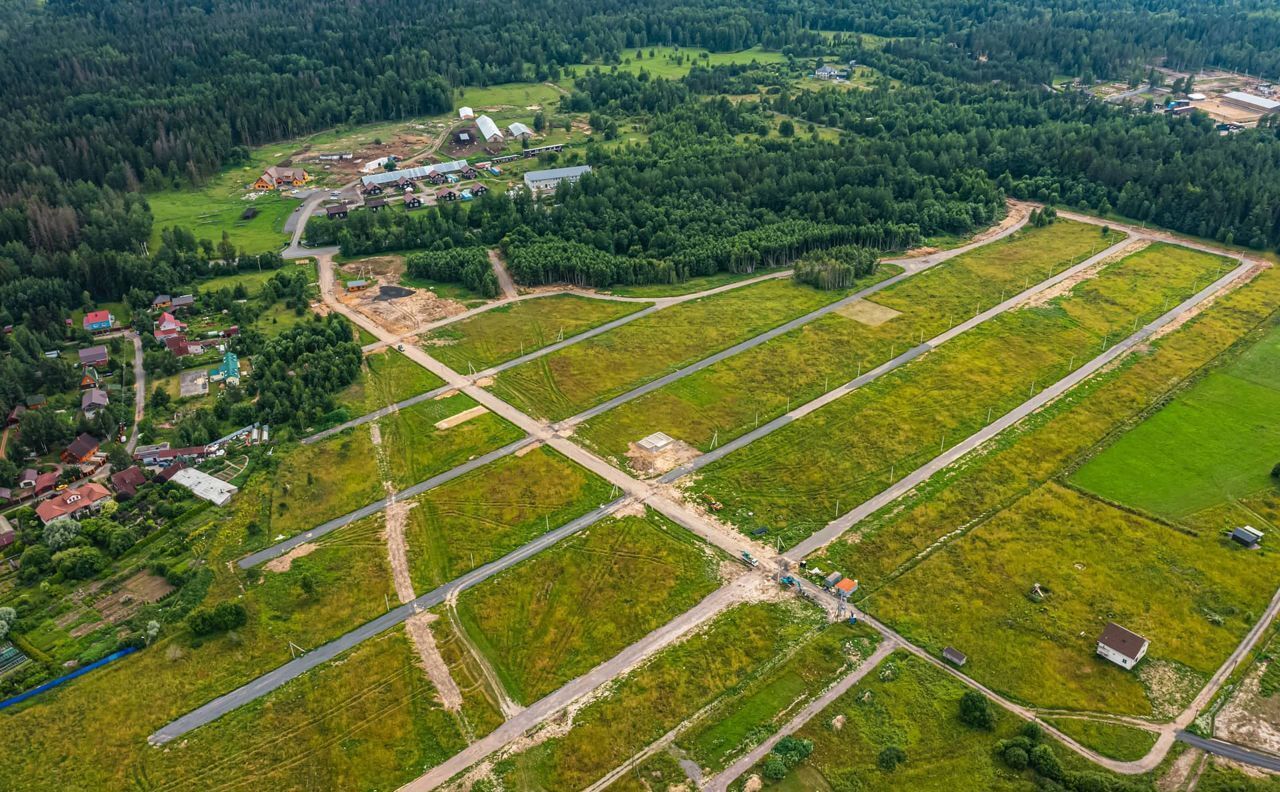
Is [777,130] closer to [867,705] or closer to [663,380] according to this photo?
[663,380]

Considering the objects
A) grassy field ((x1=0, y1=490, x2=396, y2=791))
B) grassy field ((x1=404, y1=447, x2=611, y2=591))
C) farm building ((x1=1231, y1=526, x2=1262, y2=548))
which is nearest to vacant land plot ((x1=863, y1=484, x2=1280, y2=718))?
farm building ((x1=1231, y1=526, x2=1262, y2=548))

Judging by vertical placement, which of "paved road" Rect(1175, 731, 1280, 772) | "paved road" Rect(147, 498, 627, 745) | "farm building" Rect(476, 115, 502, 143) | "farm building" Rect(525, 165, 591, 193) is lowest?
"paved road" Rect(1175, 731, 1280, 772)

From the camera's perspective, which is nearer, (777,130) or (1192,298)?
(1192,298)

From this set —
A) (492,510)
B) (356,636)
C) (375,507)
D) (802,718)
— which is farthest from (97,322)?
(802,718)

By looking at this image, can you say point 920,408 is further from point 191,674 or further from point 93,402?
point 93,402

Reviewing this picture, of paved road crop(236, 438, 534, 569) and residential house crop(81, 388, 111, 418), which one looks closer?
paved road crop(236, 438, 534, 569)

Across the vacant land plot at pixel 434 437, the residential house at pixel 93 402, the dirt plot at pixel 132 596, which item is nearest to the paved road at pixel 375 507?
the vacant land plot at pixel 434 437

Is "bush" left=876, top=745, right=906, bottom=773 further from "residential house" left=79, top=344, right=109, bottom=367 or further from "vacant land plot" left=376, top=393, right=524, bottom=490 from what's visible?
"residential house" left=79, top=344, right=109, bottom=367

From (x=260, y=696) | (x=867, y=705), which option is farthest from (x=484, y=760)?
(x=867, y=705)
